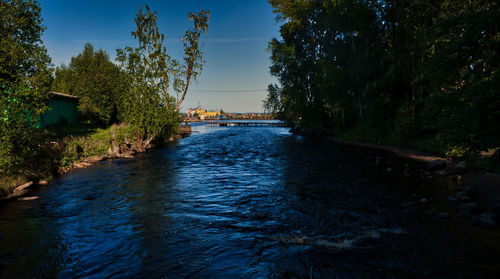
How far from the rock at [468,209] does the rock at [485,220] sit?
0.45 meters

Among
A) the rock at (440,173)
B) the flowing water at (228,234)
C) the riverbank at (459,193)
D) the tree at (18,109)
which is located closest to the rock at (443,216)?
the riverbank at (459,193)

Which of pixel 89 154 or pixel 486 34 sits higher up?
pixel 486 34

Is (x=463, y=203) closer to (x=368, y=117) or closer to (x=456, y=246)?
(x=456, y=246)

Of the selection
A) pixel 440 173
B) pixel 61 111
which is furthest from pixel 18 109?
pixel 61 111

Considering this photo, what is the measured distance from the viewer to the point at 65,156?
17141mm

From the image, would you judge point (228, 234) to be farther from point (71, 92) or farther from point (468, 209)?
point (71, 92)

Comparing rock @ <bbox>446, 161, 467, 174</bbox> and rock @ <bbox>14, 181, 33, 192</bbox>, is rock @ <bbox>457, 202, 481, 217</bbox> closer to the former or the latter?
rock @ <bbox>446, 161, 467, 174</bbox>

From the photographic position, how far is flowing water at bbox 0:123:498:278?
18.8 ft

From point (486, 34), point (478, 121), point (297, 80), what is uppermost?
point (297, 80)

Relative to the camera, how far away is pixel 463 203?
920cm

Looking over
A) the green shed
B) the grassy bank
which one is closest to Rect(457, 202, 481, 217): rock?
the grassy bank

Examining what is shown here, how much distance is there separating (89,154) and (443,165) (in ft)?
79.4

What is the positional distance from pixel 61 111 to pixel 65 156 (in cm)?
2262

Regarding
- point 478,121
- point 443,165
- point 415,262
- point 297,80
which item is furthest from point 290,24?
point 415,262
